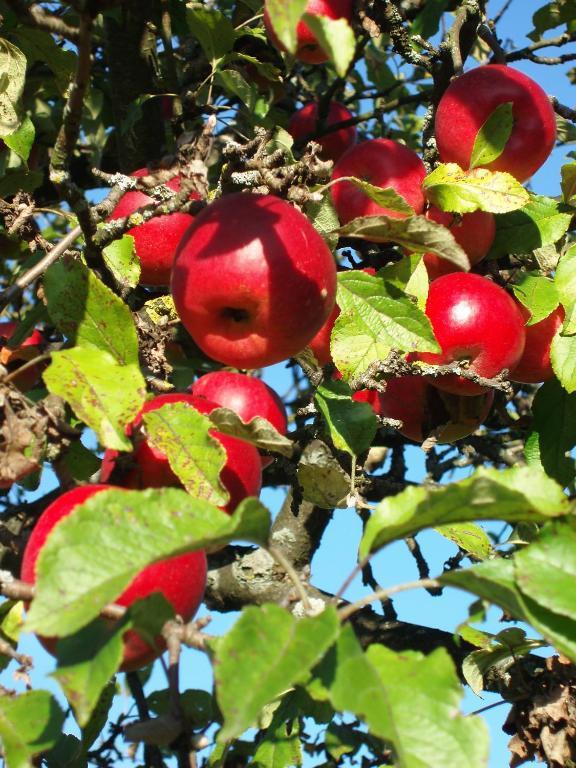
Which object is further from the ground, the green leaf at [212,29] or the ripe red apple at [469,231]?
the green leaf at [212,29]

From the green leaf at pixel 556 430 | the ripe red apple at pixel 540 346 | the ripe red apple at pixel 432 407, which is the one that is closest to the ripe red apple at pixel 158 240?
the ripe red apple at pixel 432 407

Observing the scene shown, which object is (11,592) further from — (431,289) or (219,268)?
(431,289)

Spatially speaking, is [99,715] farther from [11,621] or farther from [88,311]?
[88,311]

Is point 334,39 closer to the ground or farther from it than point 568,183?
farther from it

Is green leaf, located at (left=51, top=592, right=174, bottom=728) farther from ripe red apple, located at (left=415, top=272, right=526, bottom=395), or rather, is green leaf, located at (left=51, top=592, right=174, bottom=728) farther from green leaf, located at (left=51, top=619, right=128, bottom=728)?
ripe red apple, located at (left=415, top=272, right=526, bottom=395)

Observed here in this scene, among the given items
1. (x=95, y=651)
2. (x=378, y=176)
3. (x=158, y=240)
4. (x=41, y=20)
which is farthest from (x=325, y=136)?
(x=95, y=651)

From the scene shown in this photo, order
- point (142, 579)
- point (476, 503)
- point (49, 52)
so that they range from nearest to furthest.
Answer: point (476, 503), point (142, 579), point (49, 52)

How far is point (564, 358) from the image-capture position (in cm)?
175

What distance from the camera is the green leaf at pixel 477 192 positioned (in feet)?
5.04

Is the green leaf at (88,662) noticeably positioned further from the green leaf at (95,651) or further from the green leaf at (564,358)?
the green leaf at (564,358)

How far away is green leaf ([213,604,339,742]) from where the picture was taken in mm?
772

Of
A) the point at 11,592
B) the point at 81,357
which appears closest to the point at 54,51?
the point at 81,357

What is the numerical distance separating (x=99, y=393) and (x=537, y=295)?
3.24 ft

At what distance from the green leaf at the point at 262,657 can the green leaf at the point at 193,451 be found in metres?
0.30
